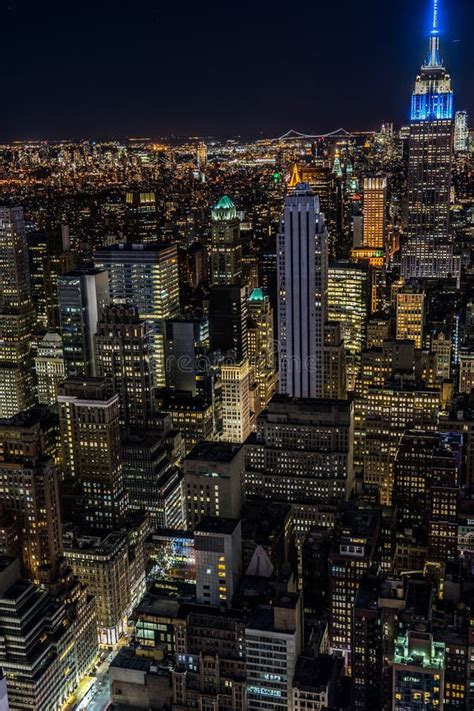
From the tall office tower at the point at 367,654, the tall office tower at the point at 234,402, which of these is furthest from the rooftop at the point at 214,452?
the tall office tower at the point at 234,402

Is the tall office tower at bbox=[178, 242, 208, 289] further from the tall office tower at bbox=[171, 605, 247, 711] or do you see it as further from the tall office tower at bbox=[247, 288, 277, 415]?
the tall office tower at bbox=[171, 605, 247, 711]

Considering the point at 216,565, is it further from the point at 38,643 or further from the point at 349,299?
the point at 349,299

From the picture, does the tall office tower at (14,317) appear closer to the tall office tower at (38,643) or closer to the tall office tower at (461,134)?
the tall office tower at (38,643)

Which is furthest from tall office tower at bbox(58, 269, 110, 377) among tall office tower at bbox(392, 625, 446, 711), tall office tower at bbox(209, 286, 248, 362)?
tall office tower at bbox(392, 625, 446, 711)

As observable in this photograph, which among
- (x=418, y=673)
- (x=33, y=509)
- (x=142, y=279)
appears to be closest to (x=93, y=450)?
(x=33, y=509)

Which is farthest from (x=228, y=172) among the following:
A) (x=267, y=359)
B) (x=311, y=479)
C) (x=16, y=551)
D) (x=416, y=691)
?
(x=416, y=691)
